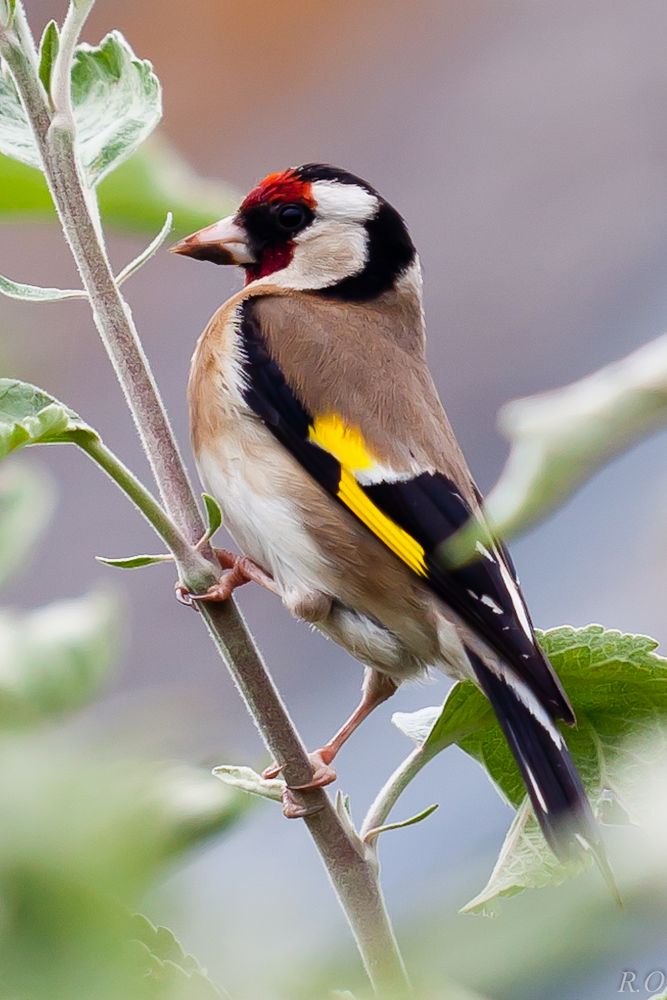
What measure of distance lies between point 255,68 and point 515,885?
5.59m

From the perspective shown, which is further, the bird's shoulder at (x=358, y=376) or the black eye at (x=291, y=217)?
the black eye at (x=291, y=217)

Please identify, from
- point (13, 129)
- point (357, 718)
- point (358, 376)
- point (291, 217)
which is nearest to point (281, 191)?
point (291, 217)

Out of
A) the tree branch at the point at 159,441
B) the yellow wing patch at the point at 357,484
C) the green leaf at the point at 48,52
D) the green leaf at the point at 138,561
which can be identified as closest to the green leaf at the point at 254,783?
the tree branch at the point at 159,441

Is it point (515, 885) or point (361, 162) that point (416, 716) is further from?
point (361, 162)

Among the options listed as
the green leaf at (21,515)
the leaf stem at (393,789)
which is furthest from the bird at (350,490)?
the green leaf at (21,515)

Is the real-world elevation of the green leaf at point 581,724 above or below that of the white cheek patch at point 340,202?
below

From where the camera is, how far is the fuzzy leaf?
32.5 inches

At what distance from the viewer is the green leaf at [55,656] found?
0.27 metres

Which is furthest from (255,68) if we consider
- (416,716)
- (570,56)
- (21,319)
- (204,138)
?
(21,319)

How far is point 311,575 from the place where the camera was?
54.6 inches

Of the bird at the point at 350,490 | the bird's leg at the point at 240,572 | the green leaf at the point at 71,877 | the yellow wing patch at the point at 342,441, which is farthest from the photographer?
the yellow wing patch at the point at 342,441

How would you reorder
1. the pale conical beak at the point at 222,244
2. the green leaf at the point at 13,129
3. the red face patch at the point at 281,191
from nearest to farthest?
the green leaf at the point at 13,129, the pale conical beak at the point at 222,244, the red face patch at the point at 281,191

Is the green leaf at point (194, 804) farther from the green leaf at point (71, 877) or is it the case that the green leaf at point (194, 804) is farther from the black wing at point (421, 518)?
the black wing at point (421, 518)

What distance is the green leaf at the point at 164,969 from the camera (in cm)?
21
